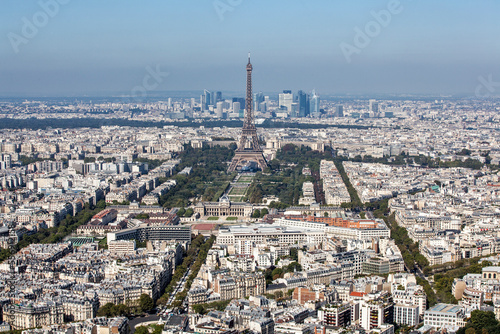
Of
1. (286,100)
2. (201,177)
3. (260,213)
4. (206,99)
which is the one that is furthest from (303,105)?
(260,213)

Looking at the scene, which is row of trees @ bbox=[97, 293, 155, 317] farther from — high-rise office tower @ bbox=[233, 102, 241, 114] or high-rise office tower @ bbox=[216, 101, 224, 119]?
high-rise office tower @ bbox=[233, 102, 241, 114]

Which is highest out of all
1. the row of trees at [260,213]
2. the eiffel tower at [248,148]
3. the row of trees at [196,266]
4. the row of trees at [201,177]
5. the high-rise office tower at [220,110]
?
the high-rise office tower at [220,110]

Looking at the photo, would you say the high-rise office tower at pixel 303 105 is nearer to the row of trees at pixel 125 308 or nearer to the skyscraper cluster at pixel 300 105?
the skyscraper cluster at pixel 300 105

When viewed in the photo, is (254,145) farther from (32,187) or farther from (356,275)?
(356,275)

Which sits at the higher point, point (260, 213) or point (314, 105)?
point (314, 105)

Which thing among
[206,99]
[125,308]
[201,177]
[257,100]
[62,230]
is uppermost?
[206,99]

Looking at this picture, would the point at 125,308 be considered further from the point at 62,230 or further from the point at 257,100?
the point at 257,100

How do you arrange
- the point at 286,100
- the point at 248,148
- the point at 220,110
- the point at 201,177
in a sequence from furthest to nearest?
the point at 286,100 → the point at 220,110 → the point at 248,148 → the point at 201,177

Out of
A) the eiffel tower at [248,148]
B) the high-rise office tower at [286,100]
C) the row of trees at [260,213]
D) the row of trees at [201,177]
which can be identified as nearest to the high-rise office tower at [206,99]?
the high-rise office tower at [286,100]

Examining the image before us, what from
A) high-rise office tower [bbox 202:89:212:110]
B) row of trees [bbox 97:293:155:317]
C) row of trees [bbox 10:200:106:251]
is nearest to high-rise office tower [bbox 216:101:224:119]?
high-rise office tower [bbox 202:89:212:110]

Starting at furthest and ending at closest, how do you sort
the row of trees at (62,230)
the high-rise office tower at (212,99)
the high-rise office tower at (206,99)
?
1. the high-rise office tower at (212,99)
2. the high-rise office tower at (206,99)
3. the row of trees at (62,230)

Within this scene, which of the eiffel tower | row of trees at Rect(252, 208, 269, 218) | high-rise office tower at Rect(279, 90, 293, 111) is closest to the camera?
row of trees at Rect(252, 208, 269, 218)

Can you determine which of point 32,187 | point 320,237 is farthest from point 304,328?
point 32,187
